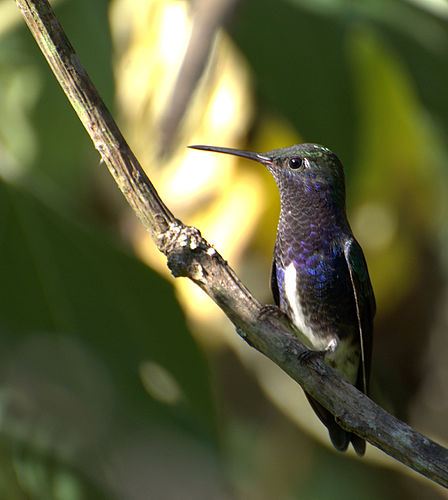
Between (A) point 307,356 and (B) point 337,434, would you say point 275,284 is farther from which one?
(A) point 307,356

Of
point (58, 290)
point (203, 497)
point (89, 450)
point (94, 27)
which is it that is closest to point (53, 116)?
point (94, 27)

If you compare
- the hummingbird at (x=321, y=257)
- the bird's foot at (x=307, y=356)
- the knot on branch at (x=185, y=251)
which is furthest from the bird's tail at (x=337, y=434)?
the knot on branch at (x=185, y=251)

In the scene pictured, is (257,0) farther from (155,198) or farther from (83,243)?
(155,198)

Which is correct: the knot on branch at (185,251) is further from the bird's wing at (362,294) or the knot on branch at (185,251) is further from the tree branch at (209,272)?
the bird's wing at (362,294)

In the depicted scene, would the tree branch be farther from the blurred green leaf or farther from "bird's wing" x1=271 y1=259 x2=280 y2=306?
"bird's wing" x1=271 y1=259 x2=280 y2=306

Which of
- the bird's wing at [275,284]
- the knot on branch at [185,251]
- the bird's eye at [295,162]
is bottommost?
the knot on branch at [185,251]

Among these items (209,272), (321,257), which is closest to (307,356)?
(209,272)

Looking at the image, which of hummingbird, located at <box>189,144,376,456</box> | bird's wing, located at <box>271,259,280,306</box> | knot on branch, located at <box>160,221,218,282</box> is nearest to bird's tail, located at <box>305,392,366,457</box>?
hummingbird, located at <box>189,144,376,456</box>
